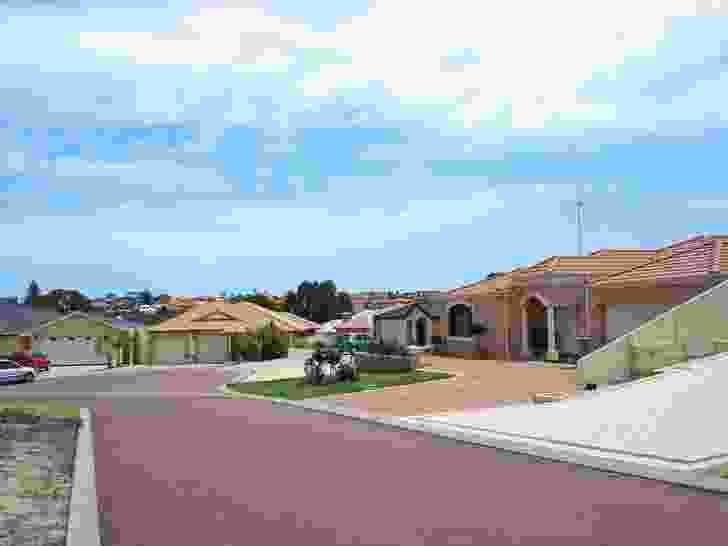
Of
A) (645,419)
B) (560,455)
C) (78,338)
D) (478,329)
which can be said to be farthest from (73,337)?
(560,455)

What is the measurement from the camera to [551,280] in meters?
36.4

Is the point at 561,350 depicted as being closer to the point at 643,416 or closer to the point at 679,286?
the point at 679,286

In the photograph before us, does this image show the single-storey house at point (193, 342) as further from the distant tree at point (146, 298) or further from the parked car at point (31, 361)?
the distant tree at point (146, 298)

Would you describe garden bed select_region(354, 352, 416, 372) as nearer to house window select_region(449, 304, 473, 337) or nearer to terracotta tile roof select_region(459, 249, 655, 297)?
terracotta tile roof select_region(459, 249, 655, 297)

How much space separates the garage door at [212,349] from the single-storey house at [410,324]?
11836 millimetres

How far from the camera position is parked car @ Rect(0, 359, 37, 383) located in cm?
3934

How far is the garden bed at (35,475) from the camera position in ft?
29.9

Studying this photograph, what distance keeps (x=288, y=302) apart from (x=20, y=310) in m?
48.8

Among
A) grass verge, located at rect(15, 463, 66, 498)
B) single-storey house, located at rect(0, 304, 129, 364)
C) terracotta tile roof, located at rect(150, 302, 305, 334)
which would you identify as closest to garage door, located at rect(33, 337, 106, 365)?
single-storey house, located at rect(0, 304, 129, 364)

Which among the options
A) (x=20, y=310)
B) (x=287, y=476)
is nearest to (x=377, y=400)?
(x=287, y=476)

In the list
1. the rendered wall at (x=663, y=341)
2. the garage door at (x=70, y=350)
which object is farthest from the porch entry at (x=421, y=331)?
the rendered wall at (x=663, y=341)

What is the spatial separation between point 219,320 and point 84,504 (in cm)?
4887

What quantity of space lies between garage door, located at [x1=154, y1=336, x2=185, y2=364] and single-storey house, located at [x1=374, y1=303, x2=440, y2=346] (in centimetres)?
1455

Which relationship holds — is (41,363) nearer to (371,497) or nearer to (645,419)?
(645,419)
